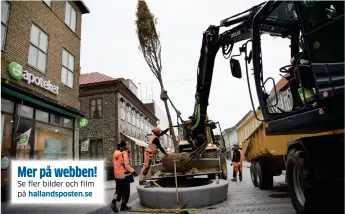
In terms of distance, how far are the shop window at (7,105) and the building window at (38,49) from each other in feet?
6.75

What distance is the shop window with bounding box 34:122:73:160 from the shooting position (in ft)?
39.5

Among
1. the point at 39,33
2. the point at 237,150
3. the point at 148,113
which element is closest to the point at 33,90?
the point at 39,33

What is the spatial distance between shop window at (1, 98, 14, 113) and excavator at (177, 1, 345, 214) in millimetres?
8065

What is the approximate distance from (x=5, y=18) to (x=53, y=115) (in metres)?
4.59

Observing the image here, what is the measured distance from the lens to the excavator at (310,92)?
3.61 m

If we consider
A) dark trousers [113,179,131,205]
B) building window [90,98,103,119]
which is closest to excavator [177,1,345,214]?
dark trousers [113,179,131,205]

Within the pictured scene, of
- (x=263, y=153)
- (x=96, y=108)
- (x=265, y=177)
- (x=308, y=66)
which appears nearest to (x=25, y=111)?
(x=263, y=153)

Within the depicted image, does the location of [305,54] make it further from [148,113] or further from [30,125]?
[148,113]

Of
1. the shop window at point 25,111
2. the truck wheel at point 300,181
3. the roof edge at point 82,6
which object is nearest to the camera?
the truck wheel at point 300,181

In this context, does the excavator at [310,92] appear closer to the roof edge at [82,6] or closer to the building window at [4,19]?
the building window at [4,19]

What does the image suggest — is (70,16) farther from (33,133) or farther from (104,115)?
(104,115)

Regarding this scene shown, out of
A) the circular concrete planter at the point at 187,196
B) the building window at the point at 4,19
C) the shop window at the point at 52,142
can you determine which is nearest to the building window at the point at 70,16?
the building window at the point at 4,19

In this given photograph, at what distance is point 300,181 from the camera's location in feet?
16.0

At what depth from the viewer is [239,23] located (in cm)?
671
